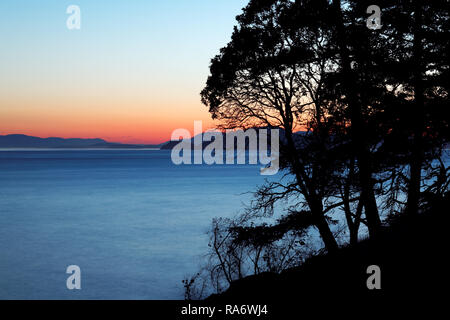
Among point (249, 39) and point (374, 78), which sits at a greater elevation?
point (249, 39)

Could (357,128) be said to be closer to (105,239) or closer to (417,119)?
(417,119)

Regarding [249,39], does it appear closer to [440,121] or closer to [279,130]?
[279,130]

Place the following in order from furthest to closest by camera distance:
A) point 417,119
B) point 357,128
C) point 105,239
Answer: point 105,239 → point 357,128 → point 417,119

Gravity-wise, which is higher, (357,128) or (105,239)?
(357,128)

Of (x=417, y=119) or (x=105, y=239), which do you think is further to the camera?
(x=105, y=239)

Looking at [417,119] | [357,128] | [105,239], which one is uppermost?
[417,119]

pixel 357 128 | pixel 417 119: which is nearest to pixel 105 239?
pixel 357 128

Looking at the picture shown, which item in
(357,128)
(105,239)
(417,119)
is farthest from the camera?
(105,239)

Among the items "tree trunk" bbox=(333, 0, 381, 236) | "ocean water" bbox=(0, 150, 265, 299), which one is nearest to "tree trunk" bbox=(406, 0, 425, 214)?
"tree trunk" bbox=(333, 0, 381, 236)

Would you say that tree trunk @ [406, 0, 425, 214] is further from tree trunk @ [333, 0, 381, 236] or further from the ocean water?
the ocean water

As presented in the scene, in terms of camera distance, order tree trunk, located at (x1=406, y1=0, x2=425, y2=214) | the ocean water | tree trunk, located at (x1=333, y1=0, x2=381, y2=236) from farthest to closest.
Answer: the ocean water
tree trunk, located at (x1=333, y1=0, x2=381, y2=236)
tree trunk, located at (x1=406, y1=0, x2=425, y2=214)

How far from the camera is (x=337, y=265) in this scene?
8234 mm
